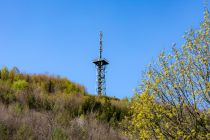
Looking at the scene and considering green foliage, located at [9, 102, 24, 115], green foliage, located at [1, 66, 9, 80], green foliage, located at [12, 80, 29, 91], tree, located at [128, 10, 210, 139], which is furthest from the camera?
green foliage, located at [1, 66, 9, 80]

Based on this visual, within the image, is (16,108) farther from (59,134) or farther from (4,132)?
(59,134)

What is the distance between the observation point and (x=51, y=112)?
13.0 meters

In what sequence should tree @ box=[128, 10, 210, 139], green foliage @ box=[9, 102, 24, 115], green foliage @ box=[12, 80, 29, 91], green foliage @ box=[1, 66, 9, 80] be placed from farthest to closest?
green foliage @ box=[1, 66, 9, 80] → green foliage @ box=[12, 80, 29, 91] → green foliage @ box=[9, 102, 24, 115] → tree @ box=[128, 10, 210, 139]

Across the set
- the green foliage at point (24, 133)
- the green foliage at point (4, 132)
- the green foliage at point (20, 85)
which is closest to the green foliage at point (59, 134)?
the green foliage at point (24, 133)

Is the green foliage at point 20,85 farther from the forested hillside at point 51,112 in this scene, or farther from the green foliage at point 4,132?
the green foliage at point 4,132

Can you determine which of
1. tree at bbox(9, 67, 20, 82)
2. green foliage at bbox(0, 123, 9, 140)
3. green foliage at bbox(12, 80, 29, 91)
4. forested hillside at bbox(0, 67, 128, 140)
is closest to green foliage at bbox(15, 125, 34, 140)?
forested hillside at bbox(0, 67, 128, 140)

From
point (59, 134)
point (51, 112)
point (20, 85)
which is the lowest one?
point (59, 134)

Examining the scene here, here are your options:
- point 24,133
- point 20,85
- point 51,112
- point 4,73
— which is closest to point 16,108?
point 51,112

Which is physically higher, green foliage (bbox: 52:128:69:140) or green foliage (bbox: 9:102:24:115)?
green foliage (bbox: 9:102:24:115)

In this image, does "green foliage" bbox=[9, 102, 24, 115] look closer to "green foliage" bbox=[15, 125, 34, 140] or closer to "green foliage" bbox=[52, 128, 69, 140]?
"green foliage" bbox=[15, 125, 34, 140]

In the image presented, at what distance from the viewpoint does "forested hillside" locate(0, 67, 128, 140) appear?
421 inches

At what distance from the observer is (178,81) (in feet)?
26.3

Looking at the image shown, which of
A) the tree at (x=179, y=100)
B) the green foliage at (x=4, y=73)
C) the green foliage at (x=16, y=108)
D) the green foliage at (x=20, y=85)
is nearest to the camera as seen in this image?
the tree at (x=179, y=100)

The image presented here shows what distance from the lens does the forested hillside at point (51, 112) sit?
35.1ft
